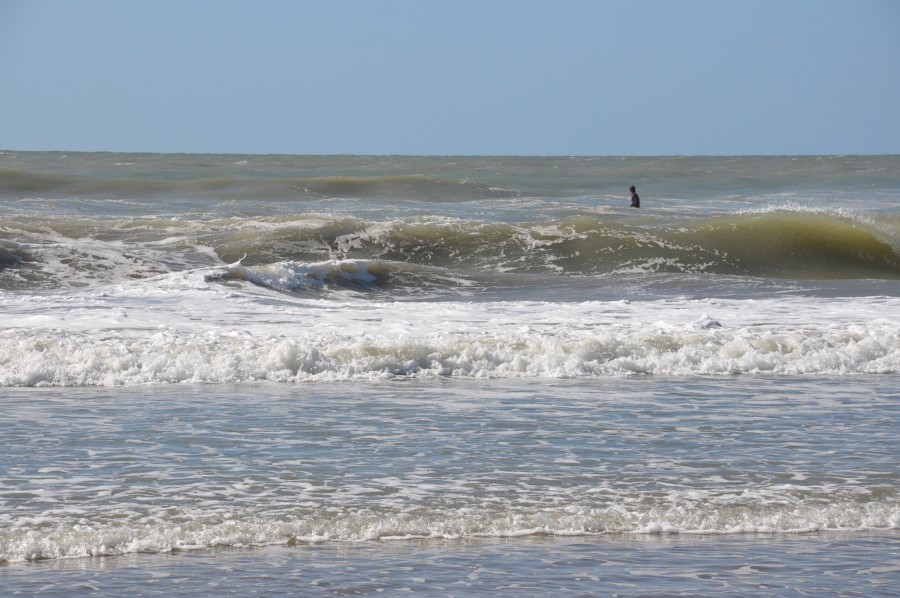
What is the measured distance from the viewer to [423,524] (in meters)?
5.16

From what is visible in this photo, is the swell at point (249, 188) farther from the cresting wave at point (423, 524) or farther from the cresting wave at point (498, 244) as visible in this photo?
the cresting wave at point (423, 524)

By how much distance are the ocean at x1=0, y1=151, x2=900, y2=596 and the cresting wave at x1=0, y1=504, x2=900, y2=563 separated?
2 cm

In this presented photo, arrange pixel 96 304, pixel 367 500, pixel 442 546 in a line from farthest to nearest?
Answer: pixel 96 304, pixel 367 500, pixel 442 546

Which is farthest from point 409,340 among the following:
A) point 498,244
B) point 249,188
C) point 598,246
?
point 249,188

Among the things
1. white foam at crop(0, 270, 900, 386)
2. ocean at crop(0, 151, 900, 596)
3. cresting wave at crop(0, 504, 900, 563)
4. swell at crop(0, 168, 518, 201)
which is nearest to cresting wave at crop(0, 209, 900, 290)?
ocean at crop(0, 151, 900, 596)

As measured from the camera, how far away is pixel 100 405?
8.20m

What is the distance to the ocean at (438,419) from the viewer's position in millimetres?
4707

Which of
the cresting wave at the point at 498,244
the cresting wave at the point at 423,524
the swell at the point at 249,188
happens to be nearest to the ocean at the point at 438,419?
the cresting wave at the point at 423,524

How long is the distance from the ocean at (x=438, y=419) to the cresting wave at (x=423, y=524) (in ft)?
0.05

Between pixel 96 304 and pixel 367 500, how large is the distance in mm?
7997

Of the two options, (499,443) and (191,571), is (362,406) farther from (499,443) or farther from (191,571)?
(191,571)

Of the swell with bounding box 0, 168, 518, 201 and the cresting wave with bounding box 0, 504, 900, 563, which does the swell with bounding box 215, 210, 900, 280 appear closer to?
the swell with bounding box 0, 168, 518, 201

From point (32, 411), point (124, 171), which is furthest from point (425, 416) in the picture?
point (124, 171)

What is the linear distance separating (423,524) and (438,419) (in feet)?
8.21
